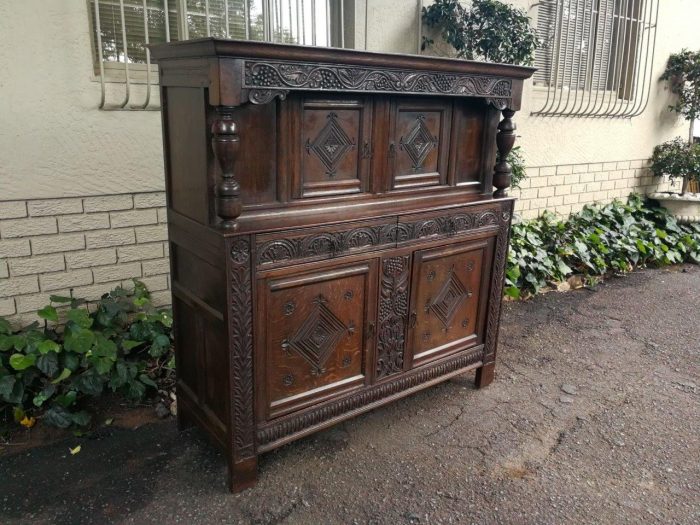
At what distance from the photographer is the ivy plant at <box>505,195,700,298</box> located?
4480 millimetres

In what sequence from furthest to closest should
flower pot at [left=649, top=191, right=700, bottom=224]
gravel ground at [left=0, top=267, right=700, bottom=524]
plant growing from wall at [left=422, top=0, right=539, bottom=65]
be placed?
1. flower pot at [left=649, top=191, right=700, bottom=224]
2. plant growing from wall at [left=422, top=0, right=539, bottom=65]
3. gravel ground at [left=0, top=267, right=700, bottom=524]

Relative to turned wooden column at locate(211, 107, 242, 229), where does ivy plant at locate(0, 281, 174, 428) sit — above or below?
below

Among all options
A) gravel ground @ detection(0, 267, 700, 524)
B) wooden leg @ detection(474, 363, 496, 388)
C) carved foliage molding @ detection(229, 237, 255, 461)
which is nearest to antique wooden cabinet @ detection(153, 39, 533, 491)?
carved foliage molding @ detection(229, 237, 255, 461)

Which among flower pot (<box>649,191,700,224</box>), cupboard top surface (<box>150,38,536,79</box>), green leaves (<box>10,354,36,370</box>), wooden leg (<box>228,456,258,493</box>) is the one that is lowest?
wooden leg (<box>228,456,258,493</box>)

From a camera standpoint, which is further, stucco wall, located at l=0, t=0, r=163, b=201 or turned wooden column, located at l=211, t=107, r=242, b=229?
stucco wall, located at l=0, t=0, r=163, b=201

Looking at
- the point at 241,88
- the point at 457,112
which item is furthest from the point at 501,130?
the point at 241,88

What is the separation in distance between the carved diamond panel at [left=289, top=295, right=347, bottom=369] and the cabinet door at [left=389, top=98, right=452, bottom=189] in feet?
2.02

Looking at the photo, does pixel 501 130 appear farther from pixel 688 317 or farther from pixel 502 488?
pixel 688 317

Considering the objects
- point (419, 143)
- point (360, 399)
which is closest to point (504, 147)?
point (419, 143)

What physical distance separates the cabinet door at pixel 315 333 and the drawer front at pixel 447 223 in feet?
0.76

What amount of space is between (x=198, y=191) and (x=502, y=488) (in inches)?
63.9

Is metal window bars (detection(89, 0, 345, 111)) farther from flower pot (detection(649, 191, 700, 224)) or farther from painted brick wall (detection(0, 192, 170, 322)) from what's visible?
flower pot (detection(649, 191, 700, 224))

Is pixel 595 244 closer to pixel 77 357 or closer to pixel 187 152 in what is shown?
pixel 187 152

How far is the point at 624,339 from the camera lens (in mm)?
3676
